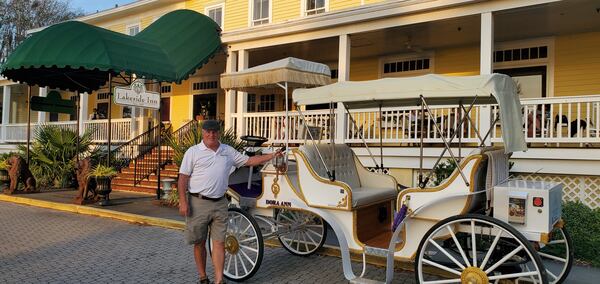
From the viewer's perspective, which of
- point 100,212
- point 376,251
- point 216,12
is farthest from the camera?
point 216,12

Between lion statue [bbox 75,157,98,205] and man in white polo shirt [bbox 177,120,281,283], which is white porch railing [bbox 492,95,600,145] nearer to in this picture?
man in white polo shirt [bbox 177,120,281,283]

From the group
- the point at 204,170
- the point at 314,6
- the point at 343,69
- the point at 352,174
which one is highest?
the point at 314,6

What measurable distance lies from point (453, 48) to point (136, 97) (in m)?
8.82

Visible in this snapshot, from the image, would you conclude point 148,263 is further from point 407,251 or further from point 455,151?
point 455,151

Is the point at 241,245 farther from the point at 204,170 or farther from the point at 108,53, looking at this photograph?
the point at 108,53

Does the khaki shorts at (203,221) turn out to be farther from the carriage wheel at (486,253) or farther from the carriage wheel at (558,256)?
the carriage wheel at (558,256)

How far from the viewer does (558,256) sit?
257 inches

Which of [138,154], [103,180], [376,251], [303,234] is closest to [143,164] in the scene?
[138,154]

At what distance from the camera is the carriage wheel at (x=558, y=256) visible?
4938mm

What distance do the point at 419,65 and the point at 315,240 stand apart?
864 centimetres

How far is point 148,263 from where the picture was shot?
6.31 m

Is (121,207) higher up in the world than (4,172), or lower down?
lower down

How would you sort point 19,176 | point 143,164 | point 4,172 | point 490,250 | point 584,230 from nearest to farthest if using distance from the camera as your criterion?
point 490,250 < point 584,230 < point 19,176 < point 4,172 < point 143,164

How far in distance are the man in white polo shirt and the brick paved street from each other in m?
0.80
